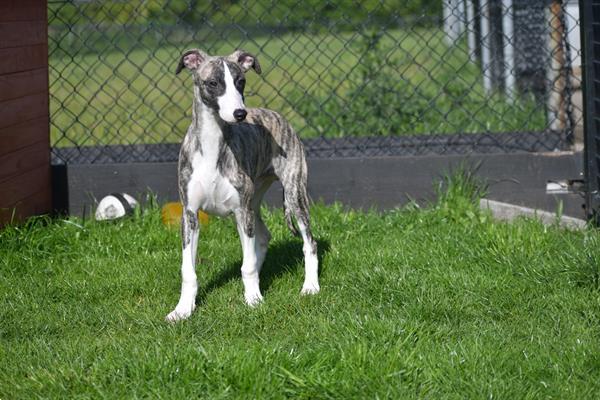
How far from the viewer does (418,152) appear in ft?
21.5

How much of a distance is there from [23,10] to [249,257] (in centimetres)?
229

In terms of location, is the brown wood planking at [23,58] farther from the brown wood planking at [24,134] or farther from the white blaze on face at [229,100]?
the white blaze on face at [229,100]

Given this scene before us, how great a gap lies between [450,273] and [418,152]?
1946 mm

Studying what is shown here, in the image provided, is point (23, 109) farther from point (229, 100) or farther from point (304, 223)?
point (229, 100)

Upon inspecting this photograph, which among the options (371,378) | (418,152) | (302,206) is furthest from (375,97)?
(371,378)

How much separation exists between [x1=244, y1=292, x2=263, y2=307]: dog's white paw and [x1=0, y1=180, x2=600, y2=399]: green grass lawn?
0.04 metres

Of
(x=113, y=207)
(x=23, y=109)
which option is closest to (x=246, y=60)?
(x=113, y=207)

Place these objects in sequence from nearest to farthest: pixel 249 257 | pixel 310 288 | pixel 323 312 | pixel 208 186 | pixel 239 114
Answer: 1. pixel 239 114
2. pixel 323 312
3. pixel 208 186
4. pixel 249 257
5. pixel 310 288

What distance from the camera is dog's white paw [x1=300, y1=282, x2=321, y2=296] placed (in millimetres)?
4656

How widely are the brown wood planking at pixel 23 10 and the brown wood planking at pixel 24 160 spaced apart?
2.52 ft

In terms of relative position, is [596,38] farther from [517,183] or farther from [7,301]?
[7,301]

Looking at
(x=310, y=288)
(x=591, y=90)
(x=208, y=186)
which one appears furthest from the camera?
(x=591, y=90)

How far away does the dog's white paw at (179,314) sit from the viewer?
430cm

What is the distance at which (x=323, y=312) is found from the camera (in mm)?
4332
